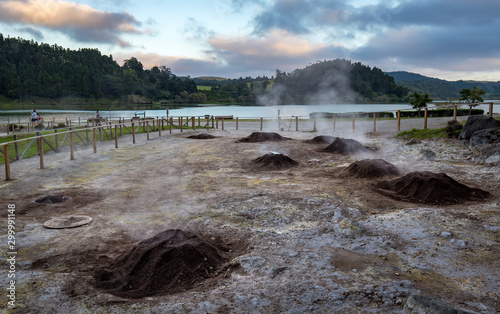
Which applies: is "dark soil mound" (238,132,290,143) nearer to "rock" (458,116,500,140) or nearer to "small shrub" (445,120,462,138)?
"small shrub" (445,120,462,138)

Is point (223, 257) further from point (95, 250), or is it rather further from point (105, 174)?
point (105, 174)

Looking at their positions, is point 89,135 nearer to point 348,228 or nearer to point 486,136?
point 348,228

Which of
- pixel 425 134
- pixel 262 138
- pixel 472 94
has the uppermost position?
pixel 472 94

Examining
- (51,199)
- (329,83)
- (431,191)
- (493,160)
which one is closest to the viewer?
(431,191)

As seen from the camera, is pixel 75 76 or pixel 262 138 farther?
pixel 75 76

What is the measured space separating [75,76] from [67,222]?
145 metres

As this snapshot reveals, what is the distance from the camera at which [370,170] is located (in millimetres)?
10461

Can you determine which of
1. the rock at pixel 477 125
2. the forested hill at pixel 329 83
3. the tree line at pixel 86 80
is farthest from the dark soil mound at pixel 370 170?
the tree line at pixel 86 80

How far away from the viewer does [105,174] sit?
38.1ft

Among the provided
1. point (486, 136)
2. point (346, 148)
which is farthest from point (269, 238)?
point (486, 136)

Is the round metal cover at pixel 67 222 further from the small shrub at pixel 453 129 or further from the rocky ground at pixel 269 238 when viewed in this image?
the small shrub at pixel 453 129

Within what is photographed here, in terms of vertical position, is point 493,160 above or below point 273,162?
above

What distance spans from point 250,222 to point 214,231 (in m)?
0.80

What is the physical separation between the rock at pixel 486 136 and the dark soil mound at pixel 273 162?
277 inches
